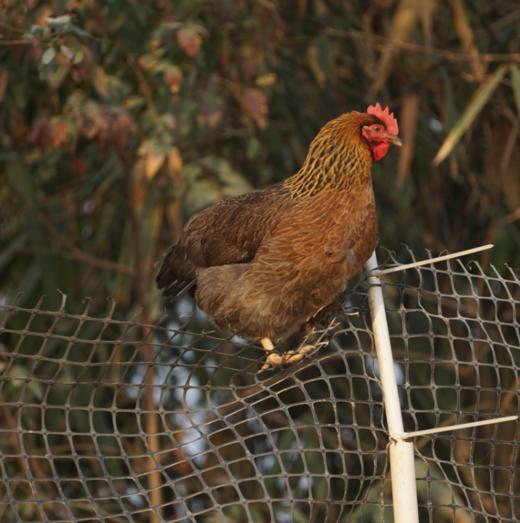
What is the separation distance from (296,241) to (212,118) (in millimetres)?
1412

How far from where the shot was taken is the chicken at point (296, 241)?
3264mm

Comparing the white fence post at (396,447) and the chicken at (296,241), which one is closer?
the white fence post at (396,447)

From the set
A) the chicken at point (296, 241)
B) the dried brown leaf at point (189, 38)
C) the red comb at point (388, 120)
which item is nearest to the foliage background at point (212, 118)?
the dried brown leaf at point (189, 38)

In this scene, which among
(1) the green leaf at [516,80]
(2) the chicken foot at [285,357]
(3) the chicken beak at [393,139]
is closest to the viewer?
(2) the chicken foot at [285,357]

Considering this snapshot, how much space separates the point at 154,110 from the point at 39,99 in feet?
2.12

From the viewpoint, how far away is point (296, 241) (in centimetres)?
331

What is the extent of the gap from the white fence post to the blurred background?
1.79 m

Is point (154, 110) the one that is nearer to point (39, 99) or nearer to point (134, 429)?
point (39, 99)

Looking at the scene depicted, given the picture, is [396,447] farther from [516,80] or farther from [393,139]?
[516,80]

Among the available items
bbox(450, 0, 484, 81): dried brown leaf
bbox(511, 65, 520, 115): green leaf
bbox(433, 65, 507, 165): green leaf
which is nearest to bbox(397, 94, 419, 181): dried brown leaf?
bbox(433, 65, 507, 165): green leaf

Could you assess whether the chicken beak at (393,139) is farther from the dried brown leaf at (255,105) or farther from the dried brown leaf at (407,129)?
the dried brown leaf at (407,129)

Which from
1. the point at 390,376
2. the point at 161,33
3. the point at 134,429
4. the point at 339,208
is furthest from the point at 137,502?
the point at 390,376

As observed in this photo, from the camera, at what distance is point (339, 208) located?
3.30m

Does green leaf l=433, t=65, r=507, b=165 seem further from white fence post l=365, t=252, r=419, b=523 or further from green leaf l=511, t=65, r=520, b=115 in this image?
white fence post l=365, t=252, r=419, b=523
